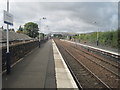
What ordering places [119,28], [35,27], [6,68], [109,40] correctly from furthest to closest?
[35,27] → [109,40] → [119,28] → [6,68]

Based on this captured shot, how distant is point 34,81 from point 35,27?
11740cm

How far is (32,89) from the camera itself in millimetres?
6293

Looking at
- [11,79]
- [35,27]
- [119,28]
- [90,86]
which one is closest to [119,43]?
[119,28]

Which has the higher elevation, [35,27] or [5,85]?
[35,27]

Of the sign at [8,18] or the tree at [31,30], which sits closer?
the sign at [8,18]

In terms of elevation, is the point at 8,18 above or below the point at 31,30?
below

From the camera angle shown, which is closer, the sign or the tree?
the sign

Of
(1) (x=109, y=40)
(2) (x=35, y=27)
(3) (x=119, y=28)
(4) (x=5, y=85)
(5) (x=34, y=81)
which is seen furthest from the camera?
(2) (x=35, y=27)

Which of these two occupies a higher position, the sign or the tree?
the tree

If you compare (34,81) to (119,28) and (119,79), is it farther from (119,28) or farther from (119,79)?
(119,28)

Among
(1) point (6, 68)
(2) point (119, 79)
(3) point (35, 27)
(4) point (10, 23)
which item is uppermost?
(3) point (35, 27)

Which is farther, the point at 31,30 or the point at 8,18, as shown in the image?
the point at 31,30

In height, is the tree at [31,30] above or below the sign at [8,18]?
above

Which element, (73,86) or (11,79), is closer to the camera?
(73,86)
